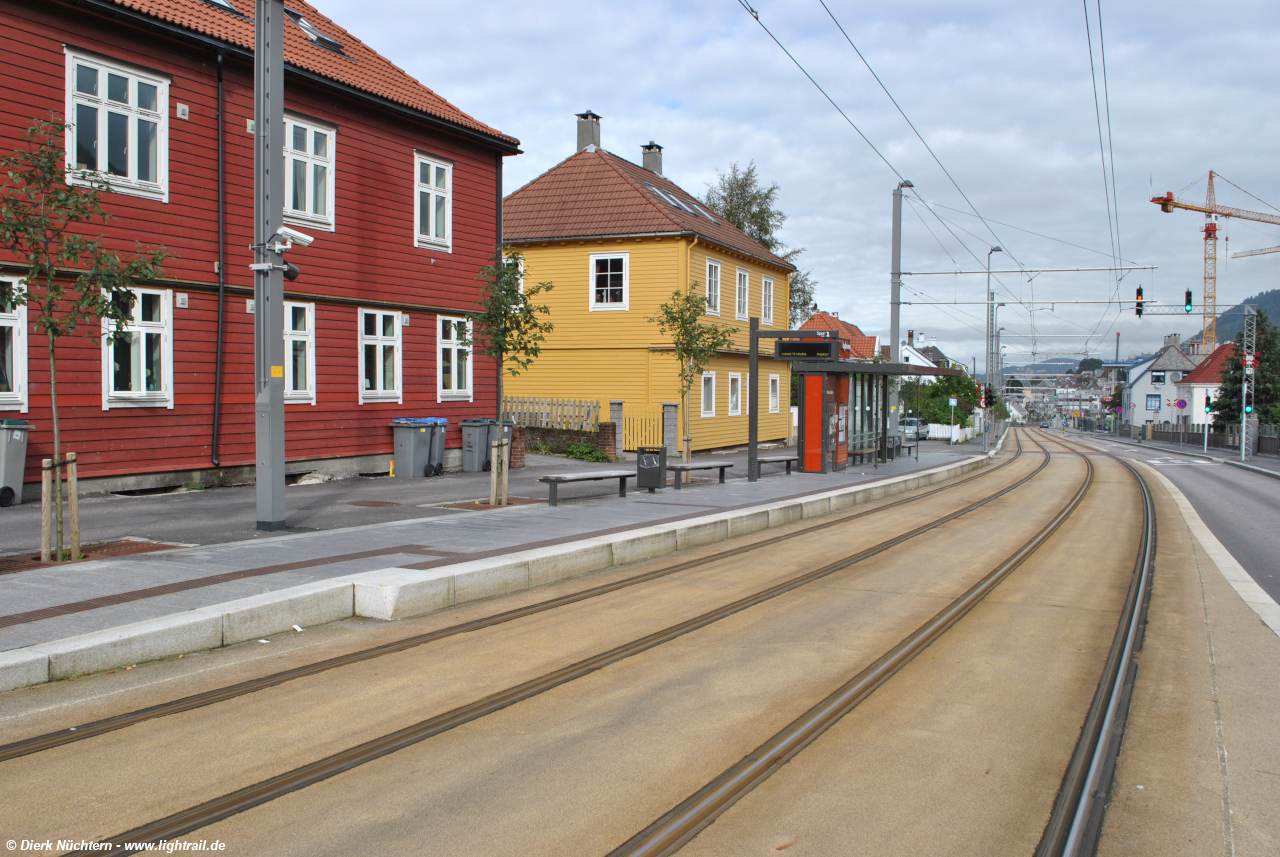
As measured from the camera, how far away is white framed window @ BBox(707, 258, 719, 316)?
31.0m

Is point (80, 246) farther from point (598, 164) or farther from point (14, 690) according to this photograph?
point (598, 164)

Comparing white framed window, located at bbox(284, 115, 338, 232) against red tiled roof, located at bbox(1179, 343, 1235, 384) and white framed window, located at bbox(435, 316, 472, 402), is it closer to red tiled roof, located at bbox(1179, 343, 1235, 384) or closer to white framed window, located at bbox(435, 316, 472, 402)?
white framed window, located at bbox(435, 316, 472, 402)

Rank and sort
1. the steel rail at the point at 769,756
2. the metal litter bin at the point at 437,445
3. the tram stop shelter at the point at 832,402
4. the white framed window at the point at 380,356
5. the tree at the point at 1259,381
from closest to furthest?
the steel rail at the point at 769,756
the white framed window at the point at 380,356
the metal litter bin at the point at 437,445
the tram stop shelter at the point at 832,402
the tree at the point at 1259,381

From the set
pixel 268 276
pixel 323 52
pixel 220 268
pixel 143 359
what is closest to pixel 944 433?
pixel 323 52

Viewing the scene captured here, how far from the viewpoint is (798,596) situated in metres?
8.78

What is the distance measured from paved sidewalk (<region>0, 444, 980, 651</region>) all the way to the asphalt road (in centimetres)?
672

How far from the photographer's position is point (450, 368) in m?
21.0

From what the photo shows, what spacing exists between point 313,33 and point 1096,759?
19599 millimetres

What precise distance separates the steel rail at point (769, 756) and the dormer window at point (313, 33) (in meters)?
17.1

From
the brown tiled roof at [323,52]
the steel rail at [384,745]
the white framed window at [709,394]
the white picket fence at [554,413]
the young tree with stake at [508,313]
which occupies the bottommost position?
the steel rail at [384,745]

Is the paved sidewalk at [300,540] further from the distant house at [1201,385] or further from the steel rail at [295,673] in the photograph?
the distant house at [1201,385]

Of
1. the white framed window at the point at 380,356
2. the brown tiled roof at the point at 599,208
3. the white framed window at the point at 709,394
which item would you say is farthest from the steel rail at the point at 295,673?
the brown tiled roof at the point at 599,208

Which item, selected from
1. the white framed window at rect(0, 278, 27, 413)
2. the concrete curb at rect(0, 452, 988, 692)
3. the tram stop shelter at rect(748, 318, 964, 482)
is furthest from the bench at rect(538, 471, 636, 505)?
the white framed window at rect(0, 278, 27, 413)

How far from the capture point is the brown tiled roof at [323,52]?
15.1 metres
